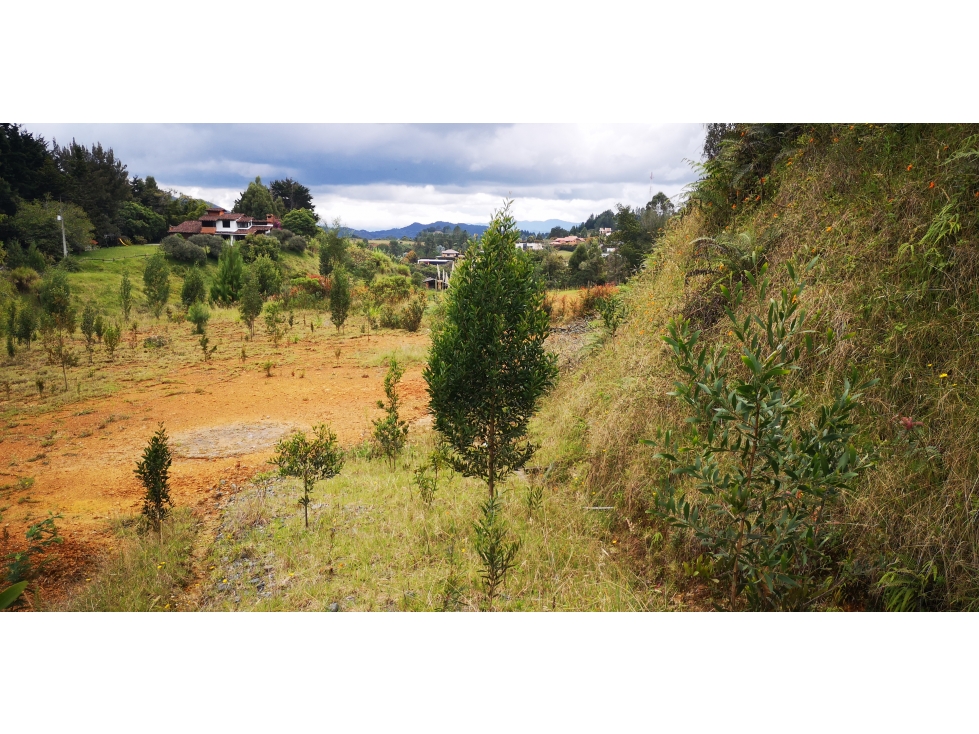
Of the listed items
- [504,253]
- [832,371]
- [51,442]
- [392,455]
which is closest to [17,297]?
[51,442]

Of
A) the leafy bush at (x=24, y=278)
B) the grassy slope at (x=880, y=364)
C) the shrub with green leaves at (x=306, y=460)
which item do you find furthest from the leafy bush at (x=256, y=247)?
the grassy slope at (x=880, y=364)

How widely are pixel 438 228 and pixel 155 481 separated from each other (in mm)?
3011

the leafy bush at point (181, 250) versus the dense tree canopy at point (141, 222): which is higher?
the dense tree canopy at point (141, 222)

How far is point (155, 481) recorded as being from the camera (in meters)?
3.98

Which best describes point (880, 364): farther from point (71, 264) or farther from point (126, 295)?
point (71, 264)

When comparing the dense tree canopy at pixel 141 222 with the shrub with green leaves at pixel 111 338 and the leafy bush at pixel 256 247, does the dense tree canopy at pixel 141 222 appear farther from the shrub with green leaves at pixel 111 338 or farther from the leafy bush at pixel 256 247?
the shrub with green leaves at pixel 111 338

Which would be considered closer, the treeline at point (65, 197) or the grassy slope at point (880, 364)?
the grassy slope at point (880, 364)

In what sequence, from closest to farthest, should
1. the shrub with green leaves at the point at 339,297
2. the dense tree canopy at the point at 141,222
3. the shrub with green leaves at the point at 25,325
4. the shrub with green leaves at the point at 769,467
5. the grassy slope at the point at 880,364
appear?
the shrub with green leaves at the point at 769,467, the grassy slope at the point at 880,364, the shrub with green leaves at the point at 25,325, the dense tree canopy at the point at 141,222, the shrub with green leaves at the point at 339,297

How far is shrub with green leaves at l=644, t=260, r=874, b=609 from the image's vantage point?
113 inches

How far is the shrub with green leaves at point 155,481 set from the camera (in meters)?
3.94

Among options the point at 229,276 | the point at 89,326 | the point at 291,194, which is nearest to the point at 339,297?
the point at 229,276

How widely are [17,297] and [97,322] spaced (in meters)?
0.53

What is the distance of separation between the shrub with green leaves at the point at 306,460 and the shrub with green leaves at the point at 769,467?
9.23ft
